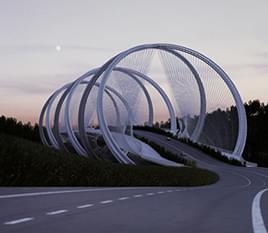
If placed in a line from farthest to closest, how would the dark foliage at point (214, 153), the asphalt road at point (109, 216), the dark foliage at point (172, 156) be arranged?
the dark foliage at point (214, 153)
the dark foliage at point (172, 156)
the asphalt road at point (109, 216)

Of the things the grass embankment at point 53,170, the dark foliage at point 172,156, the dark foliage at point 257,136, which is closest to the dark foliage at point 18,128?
the dark foliage at point 172,156

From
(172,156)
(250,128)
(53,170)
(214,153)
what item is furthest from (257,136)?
(53,170)

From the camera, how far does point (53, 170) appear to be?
2042cm

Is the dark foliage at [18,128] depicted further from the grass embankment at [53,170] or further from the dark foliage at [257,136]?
the dark foliage at [257,136]

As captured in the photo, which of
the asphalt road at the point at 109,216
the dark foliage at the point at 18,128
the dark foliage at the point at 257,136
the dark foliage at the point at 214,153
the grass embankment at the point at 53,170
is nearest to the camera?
the asphalt road at the point at 109,216

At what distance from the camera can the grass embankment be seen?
18.0m

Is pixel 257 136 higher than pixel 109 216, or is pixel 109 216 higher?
pixel 257 136

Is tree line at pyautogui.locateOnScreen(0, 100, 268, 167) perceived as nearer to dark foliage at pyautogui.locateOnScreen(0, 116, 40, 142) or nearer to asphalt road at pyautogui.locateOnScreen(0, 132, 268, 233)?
dark foliage at pyautogui.locateOnScreen(0, 116, 40, 142)

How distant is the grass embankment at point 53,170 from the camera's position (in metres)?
18.0

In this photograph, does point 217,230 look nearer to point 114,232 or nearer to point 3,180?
point 114,232

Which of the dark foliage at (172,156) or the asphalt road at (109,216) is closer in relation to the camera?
the asphalt road at (109,216)

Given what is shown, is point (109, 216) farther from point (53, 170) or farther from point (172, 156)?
point (172, 156)

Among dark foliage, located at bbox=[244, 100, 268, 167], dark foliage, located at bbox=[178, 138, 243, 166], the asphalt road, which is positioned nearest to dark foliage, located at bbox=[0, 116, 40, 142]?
dark foliage, located at bbox=[178, 138, 243, 166]

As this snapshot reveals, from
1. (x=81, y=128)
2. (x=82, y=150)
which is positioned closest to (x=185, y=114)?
(x=82, y=150)
